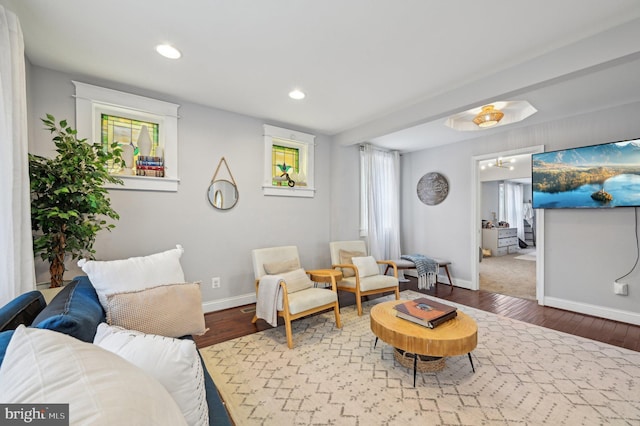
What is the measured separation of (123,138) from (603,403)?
4.57 meters

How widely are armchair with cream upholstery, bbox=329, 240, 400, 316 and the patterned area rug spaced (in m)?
0.67

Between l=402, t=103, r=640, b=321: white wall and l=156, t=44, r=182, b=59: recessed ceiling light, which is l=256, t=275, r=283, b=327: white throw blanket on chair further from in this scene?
l=402, t=103, r=640, b=321: white wall

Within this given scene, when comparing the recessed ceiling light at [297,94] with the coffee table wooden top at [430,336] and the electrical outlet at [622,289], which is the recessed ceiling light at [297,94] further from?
the electrical outlet at [622,289]

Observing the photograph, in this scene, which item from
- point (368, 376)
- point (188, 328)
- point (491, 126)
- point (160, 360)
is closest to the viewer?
point (160, 360)

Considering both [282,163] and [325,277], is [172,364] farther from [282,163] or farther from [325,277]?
[282,163]

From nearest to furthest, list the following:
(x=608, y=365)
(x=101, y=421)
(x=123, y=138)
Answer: (x=101, y=421) → (x=608, y=365) → (x=123, y=138)

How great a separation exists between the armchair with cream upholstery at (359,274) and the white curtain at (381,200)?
2.77 ft

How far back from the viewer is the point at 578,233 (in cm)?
334

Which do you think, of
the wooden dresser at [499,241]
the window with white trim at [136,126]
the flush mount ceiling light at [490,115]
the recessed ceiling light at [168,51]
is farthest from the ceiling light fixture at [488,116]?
the wooden dresser at [499,241]

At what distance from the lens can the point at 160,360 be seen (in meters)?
0.87

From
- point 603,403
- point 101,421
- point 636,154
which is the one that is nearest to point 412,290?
point 603,403

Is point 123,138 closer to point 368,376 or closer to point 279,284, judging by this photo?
point 279,284

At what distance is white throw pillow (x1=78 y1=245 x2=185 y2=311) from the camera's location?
1618 mm
